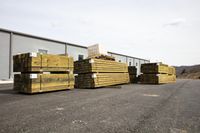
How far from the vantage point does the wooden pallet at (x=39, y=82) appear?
7344mm

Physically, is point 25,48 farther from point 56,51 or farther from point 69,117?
point 69,117

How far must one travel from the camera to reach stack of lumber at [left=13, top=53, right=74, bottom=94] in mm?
7438

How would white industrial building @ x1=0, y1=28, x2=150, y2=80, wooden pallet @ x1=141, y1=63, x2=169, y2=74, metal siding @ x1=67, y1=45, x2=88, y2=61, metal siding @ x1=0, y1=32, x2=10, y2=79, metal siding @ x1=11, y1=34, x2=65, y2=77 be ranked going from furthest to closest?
metal siding @ x1=67, y1=45, x2=88, y2=61
metal siding @ x1=11, y1=34, x2=65, y2=77
wooden pallet @ x1=141, y1=63, x2=169, y2=74
white industrial building @ x1=0, y1=28, x2=150, y2=80
metal siding @ x1=0, y1=32, x2=10, y2=79

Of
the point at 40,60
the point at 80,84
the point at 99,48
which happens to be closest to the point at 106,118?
the point at 40,60

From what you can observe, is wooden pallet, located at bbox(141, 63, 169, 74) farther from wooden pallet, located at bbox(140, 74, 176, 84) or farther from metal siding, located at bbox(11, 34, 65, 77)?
metal siding, located at bbox(11, 34, 65, 77)

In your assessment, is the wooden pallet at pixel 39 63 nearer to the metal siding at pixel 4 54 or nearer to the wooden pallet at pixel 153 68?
the metal siding at pixel 4 54

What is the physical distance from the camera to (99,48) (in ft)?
42.1

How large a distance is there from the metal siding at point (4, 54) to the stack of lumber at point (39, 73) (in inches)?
263

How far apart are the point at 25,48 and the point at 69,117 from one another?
45.0 ft

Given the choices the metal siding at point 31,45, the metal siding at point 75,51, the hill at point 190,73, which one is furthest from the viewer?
the hill at point 190,73

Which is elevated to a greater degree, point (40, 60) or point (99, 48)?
point (99, 48)

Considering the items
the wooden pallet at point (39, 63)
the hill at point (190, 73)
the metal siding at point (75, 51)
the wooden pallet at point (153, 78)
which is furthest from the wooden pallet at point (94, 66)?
the hill at point (190, 73)

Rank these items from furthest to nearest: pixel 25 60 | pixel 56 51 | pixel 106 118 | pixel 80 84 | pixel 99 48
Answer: pixel 56 51 → pixel 99 48 → pixel 80 84 → pixel 25 60 → pixel 106 118

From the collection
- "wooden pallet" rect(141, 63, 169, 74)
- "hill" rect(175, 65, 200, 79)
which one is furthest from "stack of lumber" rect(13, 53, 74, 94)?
"hill" rect(175, 65, 200, 79)
